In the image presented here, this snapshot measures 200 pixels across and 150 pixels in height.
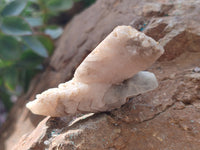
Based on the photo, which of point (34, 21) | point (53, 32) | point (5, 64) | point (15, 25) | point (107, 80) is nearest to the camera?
point (107, 80)

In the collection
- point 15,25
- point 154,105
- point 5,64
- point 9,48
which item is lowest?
point 154,105

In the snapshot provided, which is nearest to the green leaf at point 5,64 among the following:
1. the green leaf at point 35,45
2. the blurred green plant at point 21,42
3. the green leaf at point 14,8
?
the blurred green plant at point 21,42

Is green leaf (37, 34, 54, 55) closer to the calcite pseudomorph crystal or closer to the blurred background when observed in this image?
the blurred background

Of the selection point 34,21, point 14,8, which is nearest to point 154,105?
point 14,8

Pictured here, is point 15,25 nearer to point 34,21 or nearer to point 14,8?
point 14,8

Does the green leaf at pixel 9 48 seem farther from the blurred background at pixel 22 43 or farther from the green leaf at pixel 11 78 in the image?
the green leaf at pixel 11 78

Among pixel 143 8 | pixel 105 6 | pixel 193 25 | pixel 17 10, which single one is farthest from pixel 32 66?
pixel 193 25
